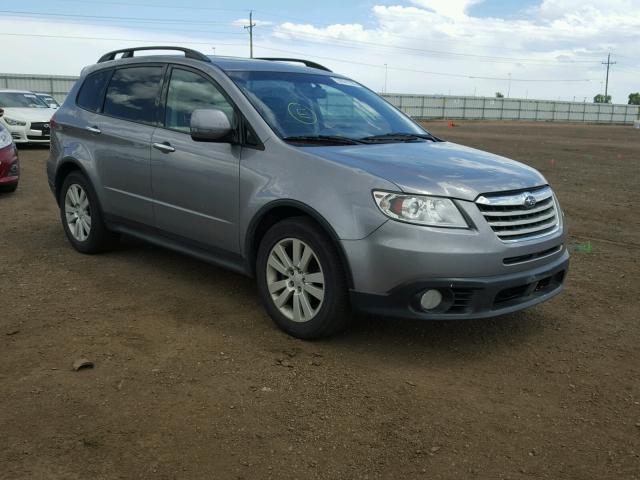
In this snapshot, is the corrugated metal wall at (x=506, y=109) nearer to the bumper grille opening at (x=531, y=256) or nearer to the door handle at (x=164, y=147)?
the door handle at (x=164, y=147)

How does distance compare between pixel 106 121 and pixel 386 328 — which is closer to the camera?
pixel 386 328

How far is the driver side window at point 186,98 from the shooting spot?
4.67m

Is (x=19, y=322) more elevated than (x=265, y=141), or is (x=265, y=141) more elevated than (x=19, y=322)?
(x=265, y=141)

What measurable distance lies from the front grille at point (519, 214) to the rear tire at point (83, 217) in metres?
3.59

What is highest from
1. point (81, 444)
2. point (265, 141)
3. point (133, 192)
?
point (265, 141)

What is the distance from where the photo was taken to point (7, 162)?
9227mm

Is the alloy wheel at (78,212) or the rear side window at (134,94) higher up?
the rear side window at (134,94)

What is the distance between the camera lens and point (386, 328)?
4410 millimetres

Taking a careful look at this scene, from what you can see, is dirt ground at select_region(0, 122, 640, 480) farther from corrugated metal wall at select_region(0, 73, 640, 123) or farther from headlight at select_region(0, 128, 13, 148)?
corrugated metal wall at select_region(0, 73, 640, 123)

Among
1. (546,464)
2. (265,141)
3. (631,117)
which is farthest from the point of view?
(631,117)

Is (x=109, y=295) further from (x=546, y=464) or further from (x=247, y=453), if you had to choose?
(x=546, y=464)

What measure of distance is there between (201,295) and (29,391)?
179 cm

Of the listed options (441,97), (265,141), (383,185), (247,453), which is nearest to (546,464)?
(247,453)

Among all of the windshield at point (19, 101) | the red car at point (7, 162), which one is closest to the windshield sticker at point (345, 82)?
the red car at point (7, 162)
